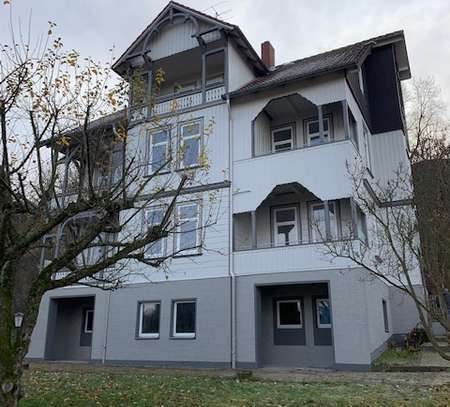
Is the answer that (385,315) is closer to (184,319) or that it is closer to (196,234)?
(184,319)

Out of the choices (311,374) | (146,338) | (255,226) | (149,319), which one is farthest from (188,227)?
(311,374)

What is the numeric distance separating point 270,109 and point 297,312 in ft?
25.9

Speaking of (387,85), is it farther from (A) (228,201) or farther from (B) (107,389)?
(B) (107,389)

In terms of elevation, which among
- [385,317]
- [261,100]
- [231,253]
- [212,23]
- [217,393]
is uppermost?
[212,23]

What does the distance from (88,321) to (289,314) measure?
10422 mm

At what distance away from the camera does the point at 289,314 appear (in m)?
16.8

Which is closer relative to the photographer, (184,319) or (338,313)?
(338,313)

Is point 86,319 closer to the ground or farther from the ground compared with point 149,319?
farther from the ground

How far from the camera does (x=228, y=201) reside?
17.0m

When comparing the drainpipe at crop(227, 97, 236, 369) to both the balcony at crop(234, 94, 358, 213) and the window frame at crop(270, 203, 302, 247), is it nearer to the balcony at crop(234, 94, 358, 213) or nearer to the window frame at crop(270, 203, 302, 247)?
the balcony at crop(234, 94, 358, 213)

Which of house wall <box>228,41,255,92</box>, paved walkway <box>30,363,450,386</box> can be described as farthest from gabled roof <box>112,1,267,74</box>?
paved walkway <box>30,363,450,386</box>

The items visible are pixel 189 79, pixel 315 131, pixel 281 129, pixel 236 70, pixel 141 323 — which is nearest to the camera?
pixel 141 323

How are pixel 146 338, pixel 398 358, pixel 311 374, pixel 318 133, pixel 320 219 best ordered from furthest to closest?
pixel 318 133 → pixel 146 338 → pixel 320 219 → pixel 398 358 → pixel 311 374

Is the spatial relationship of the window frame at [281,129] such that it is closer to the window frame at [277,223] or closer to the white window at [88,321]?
the window frame at [277,223]
